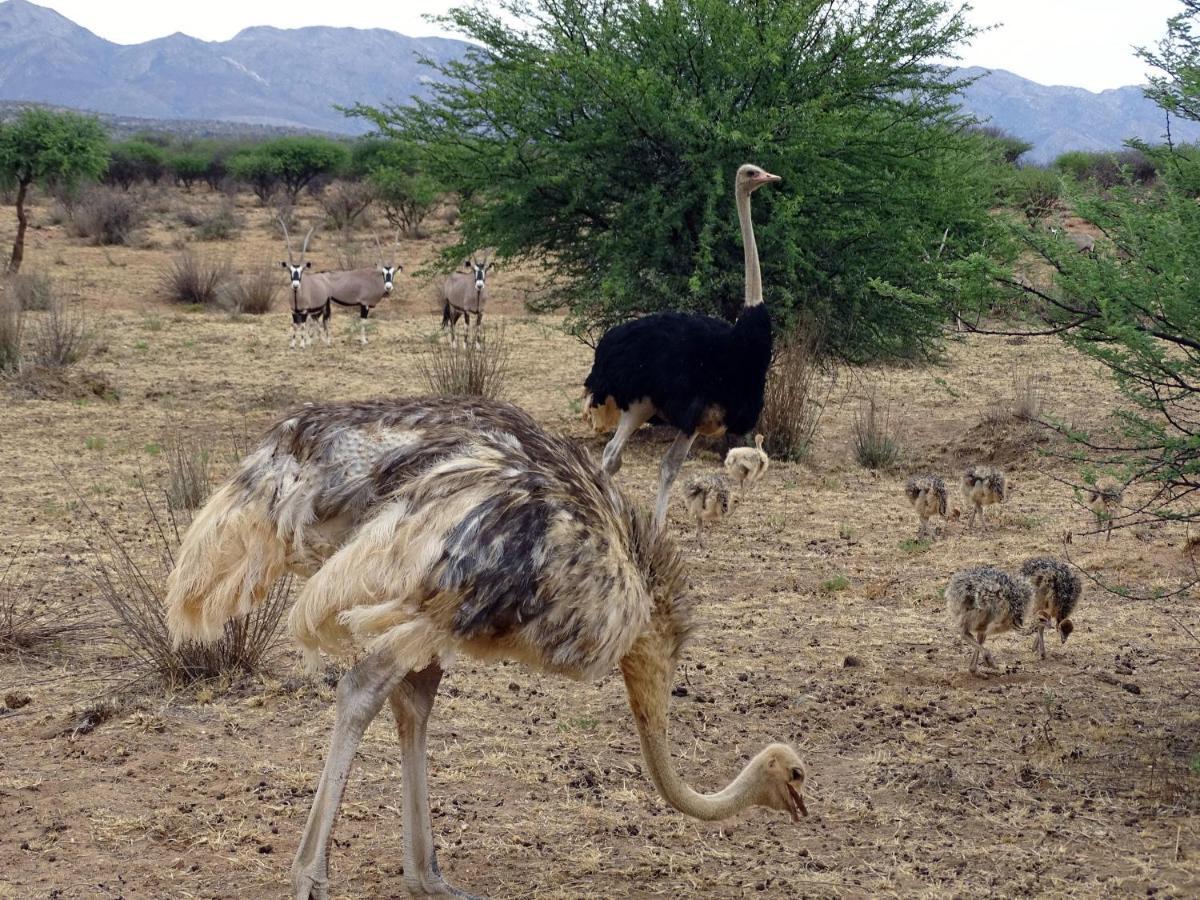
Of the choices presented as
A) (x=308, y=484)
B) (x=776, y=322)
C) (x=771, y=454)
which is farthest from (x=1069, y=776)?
(x=776, y=322)

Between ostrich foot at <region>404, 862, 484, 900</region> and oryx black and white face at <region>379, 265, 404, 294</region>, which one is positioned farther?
oryx black and white face at <region>379, 265, 404, 294</region>

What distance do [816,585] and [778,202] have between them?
172 inches

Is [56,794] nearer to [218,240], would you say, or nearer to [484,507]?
[484,507]

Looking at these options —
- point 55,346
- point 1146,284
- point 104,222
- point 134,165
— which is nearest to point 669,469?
point 1146,284

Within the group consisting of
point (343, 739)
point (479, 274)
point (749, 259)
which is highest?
point (749, 259)

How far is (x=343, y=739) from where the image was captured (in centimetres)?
348

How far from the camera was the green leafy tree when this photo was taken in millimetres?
22906

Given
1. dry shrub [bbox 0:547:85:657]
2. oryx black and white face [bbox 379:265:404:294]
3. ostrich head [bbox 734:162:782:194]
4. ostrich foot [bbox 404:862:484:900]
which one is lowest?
dry shrub [bbox 0:547:85:657]

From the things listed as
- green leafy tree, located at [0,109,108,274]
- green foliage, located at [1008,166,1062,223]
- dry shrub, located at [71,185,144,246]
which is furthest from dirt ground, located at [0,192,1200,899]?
dry shrub, located at [71,185,144,246]

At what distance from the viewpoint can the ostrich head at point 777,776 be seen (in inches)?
150

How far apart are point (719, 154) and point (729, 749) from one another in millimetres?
6820

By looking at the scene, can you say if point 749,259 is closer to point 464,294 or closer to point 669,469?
point 669,469

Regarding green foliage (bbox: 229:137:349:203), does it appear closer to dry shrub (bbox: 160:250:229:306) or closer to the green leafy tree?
the green leafy tree

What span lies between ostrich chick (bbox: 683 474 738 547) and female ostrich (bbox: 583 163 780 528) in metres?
0.15
